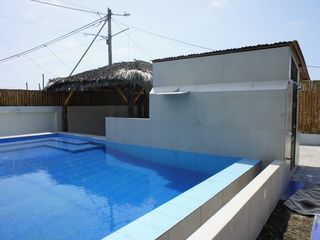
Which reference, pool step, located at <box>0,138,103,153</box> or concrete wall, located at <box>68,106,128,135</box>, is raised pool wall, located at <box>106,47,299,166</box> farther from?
concrete wall, located at <box>68,106,128,135</box>

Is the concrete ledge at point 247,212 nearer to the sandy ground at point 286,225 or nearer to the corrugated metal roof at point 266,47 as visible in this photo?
the sandy ground at point 286,225

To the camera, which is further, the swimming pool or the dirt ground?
the swimming pool

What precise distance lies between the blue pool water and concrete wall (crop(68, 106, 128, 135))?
23.2 feet

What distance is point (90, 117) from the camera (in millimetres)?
21156

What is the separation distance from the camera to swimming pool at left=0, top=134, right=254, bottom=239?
212 inches

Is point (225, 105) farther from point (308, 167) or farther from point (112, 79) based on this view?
point (112, 79)

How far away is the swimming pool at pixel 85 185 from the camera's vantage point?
5.39 meters

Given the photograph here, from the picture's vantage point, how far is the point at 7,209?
6145 mm

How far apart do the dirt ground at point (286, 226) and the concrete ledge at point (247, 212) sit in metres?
0.12

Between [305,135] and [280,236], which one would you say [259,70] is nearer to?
[280,236]

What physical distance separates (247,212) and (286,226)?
168cm

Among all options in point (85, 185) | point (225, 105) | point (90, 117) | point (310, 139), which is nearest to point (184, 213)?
point (85, 185)

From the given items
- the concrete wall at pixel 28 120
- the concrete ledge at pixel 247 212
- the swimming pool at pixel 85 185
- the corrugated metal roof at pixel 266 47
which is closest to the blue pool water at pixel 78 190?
the swimming pool at pixel 85 185

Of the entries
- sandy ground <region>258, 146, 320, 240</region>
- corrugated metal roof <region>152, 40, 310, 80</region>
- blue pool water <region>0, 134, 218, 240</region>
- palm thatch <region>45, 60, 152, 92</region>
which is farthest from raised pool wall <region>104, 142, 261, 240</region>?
palm thatch <region>45, 60, 152, 92</region>
